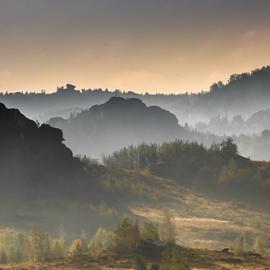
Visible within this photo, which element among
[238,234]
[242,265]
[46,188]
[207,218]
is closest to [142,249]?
[242,265]

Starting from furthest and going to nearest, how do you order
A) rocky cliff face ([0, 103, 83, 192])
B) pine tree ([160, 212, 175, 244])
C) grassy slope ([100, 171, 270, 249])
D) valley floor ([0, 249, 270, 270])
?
rocky cliff face ([0, 103, 83, 192])
grassy slope ([100, 171, 270, 249])
pine tree ([160, 212, 175, 244])
valley floor ([0, 249, 270, 270])

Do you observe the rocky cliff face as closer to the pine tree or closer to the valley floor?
the pine tree

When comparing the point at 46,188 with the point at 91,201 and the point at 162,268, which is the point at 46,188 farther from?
the point at 162,268

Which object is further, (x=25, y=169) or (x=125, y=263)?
(x=25, y=169)

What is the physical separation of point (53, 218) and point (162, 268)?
113326mm

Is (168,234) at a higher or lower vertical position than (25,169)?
lower

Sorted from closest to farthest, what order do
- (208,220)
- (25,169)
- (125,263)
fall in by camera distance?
(125,263) → (208,220) → (25,169)

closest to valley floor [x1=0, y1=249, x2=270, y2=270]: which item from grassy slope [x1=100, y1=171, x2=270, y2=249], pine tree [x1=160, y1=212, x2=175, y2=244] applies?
pine tree [x1=160, y1=212, x2=175, y2=244]

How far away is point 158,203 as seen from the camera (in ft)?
652

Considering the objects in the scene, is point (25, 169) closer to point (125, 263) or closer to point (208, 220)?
point (208, 220)

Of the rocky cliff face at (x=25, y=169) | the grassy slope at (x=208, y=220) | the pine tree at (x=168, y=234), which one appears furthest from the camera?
the rocky cliff face at (x=25, y=169)

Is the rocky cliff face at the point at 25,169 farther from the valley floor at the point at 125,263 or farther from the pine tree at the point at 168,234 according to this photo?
the valley floor at the point at 125,263

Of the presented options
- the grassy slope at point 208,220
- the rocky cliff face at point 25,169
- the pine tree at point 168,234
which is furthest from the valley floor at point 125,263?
the rocky cliff face at point 25,169

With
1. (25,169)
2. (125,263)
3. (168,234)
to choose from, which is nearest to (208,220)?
(168,234)
